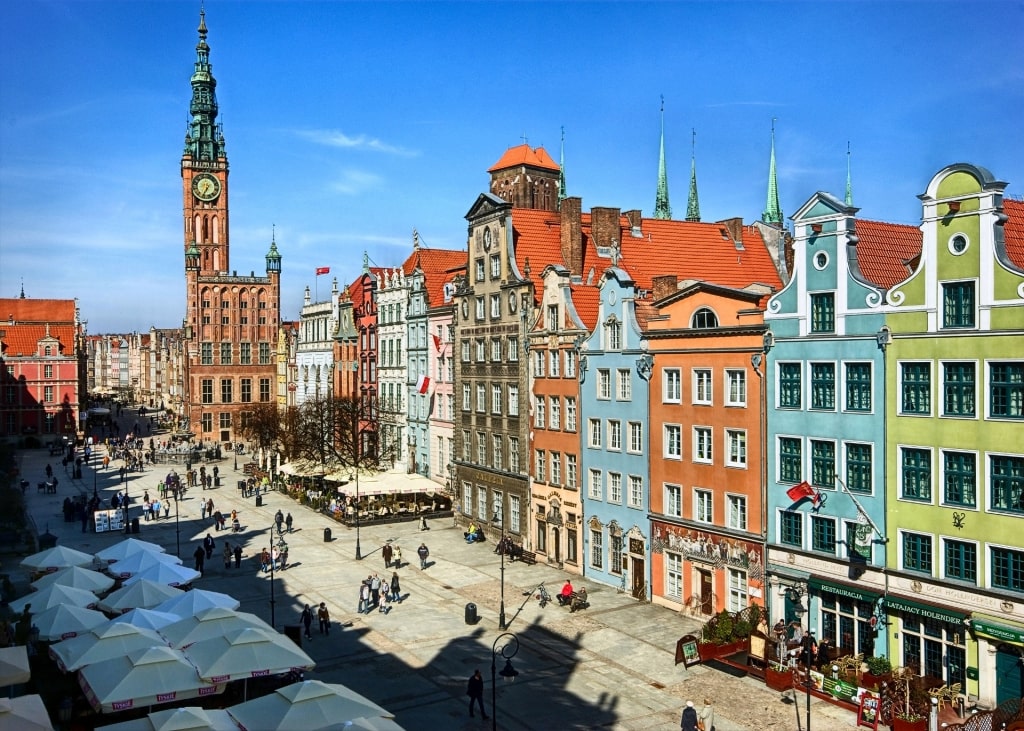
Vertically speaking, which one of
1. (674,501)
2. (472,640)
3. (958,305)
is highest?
(958,305)

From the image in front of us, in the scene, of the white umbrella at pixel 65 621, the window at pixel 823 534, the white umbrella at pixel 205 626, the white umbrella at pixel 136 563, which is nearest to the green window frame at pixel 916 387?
the window at pixel 823 534

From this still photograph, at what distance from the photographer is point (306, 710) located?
21141 millimetres

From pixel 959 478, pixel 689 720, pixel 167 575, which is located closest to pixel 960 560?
pixel 959 478

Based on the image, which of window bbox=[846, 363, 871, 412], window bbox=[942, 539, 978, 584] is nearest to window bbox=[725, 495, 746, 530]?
window bbox=[846, 363, 871, 412]

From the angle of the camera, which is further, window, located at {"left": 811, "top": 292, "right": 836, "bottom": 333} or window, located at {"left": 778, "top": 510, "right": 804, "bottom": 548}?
window, located at {"left": 778, "top": 510, "right": 804, "bottom": 548}

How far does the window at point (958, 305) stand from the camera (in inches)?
1101

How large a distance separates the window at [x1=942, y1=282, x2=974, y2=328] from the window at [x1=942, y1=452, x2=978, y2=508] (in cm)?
409

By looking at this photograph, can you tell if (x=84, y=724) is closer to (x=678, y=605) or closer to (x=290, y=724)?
(x=290, y=724)

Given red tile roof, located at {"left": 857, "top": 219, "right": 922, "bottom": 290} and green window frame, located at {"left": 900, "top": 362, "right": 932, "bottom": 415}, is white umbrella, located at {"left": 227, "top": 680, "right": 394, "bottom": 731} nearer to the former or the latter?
green window frame, located at {"left": 900, "top": 362, "right": 932, "bottom": 415}

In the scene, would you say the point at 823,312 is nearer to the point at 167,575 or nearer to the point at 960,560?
the point at 960,560

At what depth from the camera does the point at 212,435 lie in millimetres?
115500

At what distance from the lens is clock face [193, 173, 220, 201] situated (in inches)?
4783

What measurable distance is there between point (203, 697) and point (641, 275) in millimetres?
33324

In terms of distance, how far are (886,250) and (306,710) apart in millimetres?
28388
